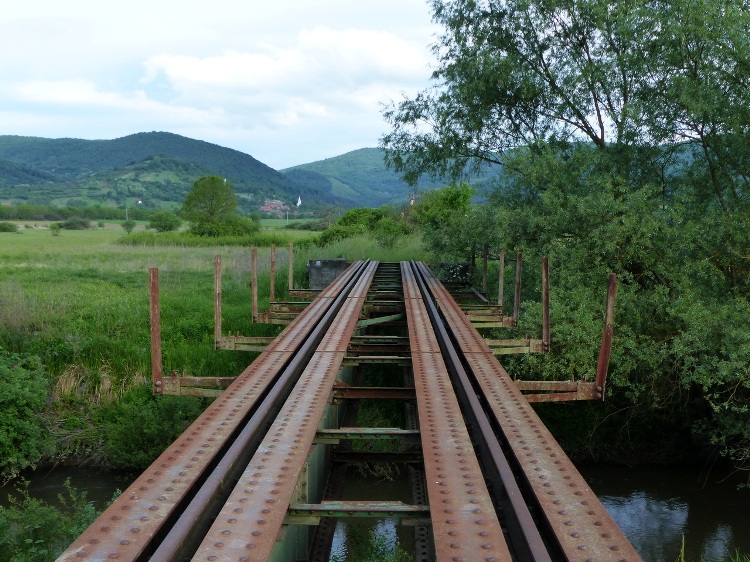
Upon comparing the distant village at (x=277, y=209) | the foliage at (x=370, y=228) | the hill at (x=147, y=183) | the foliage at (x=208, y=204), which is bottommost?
the foliage at (x=370, y=228)

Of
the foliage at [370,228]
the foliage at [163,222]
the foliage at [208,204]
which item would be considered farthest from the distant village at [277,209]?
the foliage at [370,228]

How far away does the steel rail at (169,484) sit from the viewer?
109 inches

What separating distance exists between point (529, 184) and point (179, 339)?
8.40 metres

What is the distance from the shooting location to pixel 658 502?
12.1m

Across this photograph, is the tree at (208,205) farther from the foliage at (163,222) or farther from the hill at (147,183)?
the hill at (147,183)

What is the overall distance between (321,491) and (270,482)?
7.46 feet

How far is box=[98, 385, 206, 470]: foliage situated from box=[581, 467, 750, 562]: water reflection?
292 inches

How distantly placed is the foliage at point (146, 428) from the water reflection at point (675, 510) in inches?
292

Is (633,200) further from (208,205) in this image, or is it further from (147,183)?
(147,183)

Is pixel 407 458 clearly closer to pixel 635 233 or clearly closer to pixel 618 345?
pixel 618 345

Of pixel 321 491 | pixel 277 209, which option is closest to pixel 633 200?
pixel 321 491

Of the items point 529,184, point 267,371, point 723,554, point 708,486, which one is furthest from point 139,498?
point 529,184

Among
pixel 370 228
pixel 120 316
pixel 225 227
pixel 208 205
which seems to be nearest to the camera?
pixel 120 316

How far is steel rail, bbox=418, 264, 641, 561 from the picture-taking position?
2840 millimetres
